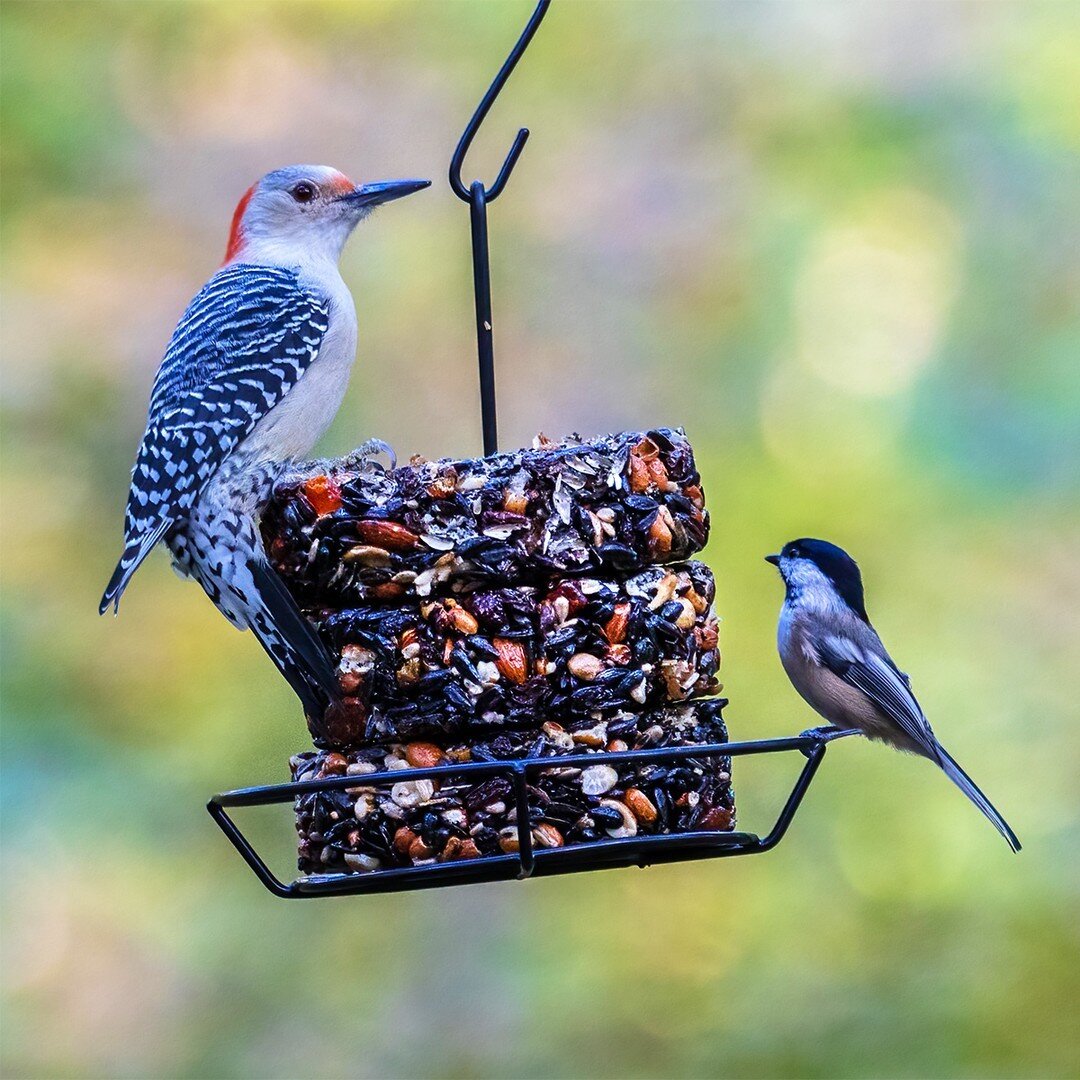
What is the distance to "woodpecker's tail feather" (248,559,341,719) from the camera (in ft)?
11.7

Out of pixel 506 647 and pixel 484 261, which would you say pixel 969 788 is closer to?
pixel 506 647

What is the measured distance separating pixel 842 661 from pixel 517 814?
140 cm

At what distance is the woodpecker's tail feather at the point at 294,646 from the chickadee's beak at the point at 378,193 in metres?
1.15

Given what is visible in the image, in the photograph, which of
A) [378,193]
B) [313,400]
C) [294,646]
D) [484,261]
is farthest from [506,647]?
[378,193]

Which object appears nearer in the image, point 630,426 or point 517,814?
point 517,814

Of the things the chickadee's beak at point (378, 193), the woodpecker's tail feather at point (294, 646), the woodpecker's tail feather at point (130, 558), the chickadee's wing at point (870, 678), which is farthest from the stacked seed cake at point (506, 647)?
the chickadee's beak at point (378, 193)

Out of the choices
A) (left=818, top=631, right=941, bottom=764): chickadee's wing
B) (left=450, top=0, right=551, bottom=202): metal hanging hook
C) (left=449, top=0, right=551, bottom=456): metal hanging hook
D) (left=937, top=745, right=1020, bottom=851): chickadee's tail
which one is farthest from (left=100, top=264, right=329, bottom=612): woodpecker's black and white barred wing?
(left=937, top=745, right=1020, bottom=851): chickadee's tail

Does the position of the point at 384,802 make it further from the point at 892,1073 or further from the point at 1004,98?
the point at 1004,98

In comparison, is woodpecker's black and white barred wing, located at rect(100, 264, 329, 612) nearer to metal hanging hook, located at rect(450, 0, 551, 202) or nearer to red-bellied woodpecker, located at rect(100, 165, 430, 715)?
red-bellied woodpecker, located at rect(100, 165, 430, 715)

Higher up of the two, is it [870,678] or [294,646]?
[294,646]

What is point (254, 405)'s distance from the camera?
4.06 meters

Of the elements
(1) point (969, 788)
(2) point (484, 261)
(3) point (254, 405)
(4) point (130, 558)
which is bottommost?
(1) point (969, 788)

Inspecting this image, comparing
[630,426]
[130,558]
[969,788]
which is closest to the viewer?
[130,558]

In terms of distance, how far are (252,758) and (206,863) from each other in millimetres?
533
